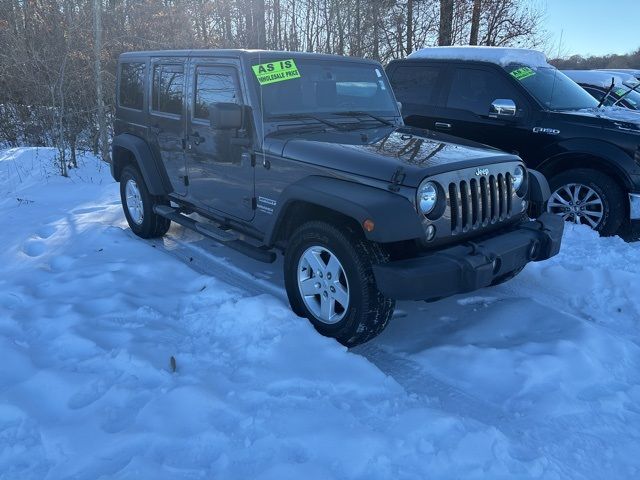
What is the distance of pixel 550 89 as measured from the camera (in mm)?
6449

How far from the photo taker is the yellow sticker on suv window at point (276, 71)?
412cm

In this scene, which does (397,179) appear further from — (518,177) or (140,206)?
(140,206)

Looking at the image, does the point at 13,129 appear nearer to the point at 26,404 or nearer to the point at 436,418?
the point at 26,404

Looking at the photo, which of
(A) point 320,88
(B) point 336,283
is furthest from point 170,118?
(B) point 336,283

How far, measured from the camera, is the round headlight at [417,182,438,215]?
3.14 metres

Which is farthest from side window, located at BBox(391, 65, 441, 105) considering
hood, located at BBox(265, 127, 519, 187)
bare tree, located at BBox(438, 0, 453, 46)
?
bare tree, located at BBox(438, 0, 453, 46)

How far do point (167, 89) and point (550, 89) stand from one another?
4.52 meters

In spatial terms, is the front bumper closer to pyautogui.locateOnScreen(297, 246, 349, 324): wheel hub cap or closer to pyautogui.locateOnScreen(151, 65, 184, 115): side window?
pyautogui.locateOnScreen(297, 246, 349, 324): wheel hub cap

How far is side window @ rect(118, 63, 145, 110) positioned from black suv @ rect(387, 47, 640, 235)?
3.42 m

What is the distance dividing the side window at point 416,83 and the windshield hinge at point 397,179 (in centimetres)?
419

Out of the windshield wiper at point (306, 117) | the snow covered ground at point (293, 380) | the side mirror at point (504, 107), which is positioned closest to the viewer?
the snow covered ground at point (293, 380)

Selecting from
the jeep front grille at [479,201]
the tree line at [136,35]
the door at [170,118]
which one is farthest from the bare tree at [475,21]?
the jeep front grille at [479,201]

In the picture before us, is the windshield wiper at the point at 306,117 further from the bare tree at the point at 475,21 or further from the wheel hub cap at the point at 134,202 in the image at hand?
the bare tree at the point at 475,21

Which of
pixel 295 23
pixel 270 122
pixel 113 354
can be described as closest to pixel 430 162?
pixel 270 122
